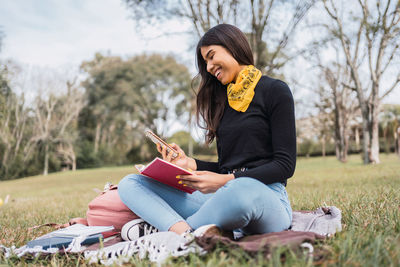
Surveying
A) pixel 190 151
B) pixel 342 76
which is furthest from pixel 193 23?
pixel 190 151

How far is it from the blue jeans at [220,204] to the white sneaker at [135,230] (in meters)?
0.07

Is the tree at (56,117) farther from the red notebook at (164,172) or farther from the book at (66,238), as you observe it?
the red notebook at (164,172)

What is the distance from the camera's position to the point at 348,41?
1290cm

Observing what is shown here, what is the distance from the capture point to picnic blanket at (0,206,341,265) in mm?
1438

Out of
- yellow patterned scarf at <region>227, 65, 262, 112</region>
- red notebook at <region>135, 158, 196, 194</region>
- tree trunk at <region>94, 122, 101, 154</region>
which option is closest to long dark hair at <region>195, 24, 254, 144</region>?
yellow patterned scarf at <region>227, 65, 262, 112</region>

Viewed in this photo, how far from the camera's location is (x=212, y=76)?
2463mm

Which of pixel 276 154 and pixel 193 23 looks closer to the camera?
pixel 276 154

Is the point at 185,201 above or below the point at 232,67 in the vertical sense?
below

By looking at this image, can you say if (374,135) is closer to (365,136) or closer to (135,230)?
(365,136)

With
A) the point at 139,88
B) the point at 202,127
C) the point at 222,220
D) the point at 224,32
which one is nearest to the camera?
the point at 222,220

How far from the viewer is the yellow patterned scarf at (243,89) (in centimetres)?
209

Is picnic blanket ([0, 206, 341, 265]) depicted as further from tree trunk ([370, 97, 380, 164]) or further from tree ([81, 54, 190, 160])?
tree ([81, 54, 190, 160])

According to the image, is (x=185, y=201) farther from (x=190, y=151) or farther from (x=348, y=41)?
(x=190, y=151)

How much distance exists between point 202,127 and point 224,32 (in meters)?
0.68
